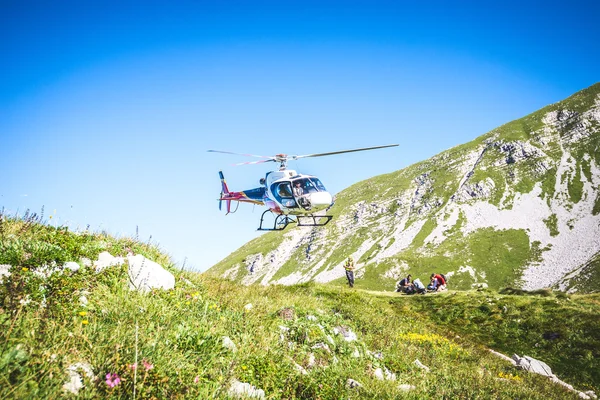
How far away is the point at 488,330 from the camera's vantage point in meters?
14.9

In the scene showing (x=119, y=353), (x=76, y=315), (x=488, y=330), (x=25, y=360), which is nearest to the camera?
(x=25, y=360)

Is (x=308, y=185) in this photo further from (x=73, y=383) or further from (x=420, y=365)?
(x=73, y=383)

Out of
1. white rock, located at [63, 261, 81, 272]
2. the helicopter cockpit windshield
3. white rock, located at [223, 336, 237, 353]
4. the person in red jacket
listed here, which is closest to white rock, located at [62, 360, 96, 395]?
white rock, located at [223, 336, 237, 353]

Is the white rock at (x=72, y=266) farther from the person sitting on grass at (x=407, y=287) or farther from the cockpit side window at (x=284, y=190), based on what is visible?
the person sitting on grass at (x=407, y=287)

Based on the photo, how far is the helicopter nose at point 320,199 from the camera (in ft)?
64.0

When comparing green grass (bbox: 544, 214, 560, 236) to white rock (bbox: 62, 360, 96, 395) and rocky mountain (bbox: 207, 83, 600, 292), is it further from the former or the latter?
white rock (bbox: 62, 360, 96, 395)

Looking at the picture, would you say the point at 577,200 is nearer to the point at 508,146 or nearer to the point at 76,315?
the point at 508,146

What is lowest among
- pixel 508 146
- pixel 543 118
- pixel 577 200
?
pixel 577 200

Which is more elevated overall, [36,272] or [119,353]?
[36,272]

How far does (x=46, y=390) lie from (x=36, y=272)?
3.37 m

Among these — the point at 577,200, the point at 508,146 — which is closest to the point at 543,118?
the point at 508,146

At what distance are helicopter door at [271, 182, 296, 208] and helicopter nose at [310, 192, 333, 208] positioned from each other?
1252 mm

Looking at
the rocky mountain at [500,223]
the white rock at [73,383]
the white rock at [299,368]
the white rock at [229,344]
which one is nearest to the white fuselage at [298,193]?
the white rock at [299,368]

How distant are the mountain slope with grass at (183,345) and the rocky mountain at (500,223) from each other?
112 metres
